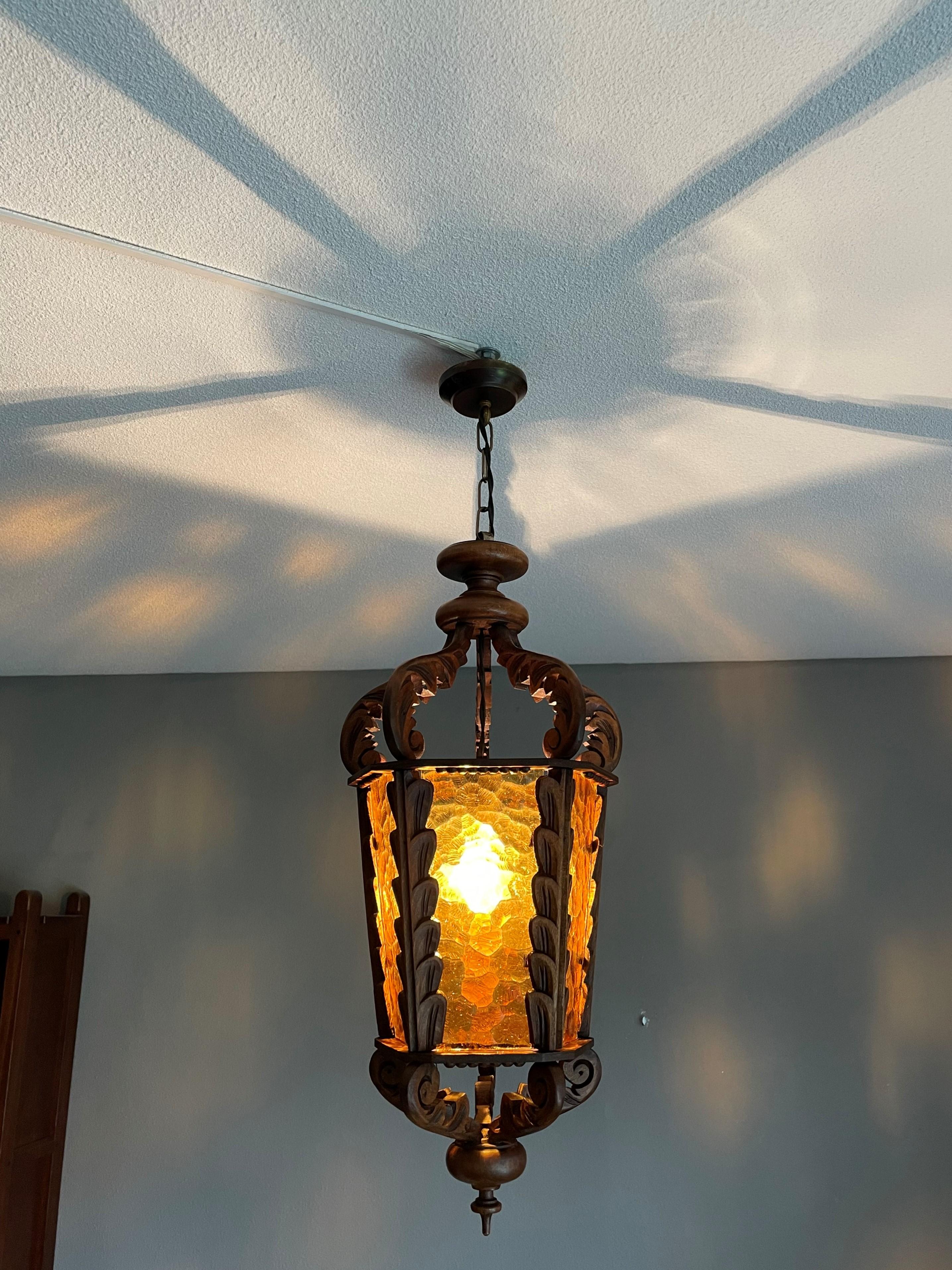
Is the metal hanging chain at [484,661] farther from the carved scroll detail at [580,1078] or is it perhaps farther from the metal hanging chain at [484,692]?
the carved scroll detail at [580,1078]

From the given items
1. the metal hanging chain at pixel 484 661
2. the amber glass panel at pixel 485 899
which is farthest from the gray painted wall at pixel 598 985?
the amber glass panel at pixel 485 899

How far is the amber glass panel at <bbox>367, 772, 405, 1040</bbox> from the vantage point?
1.18 metres

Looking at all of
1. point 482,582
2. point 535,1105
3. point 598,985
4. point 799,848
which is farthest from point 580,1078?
point 799,848

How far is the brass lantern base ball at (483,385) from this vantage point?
1401 mm

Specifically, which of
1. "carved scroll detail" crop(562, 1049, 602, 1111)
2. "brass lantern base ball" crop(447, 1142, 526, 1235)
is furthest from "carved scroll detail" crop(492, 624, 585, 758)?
"brass lantern base ball" crop(447, 1142, 526, 1235)

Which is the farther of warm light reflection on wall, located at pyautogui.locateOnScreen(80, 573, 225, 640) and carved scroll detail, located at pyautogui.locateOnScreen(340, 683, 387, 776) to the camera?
warm light reflection on wall, located at pyautogui.locateOnScreen(80, 573, 225, 640)

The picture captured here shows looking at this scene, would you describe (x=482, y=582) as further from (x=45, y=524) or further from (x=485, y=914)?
(x=45, y=524)

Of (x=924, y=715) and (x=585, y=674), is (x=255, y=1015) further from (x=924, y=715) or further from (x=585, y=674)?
(x=924, y=715)

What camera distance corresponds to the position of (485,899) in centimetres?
116

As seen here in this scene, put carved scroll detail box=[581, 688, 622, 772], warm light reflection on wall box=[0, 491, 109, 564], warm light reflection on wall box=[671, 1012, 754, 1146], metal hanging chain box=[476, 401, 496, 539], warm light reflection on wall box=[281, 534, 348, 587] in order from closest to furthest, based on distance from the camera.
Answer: carved scroll detail box=[581, 688, 622, 772]
metal hanging chain box=[476, 401, 496, 539]
warm light reflection on wall box=[0, 491, 109, 564]
warm light reflection on wall box=[281, 534, 348, 587]
warm light reflection on wall box=[671, 1012, 754, 1146]

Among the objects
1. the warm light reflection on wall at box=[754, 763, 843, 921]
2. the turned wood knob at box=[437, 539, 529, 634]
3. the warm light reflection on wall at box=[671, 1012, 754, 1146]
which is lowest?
the warm light reflection on wall at box=[671, 1012, 754, 1146]

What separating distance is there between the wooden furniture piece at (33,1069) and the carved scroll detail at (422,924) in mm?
1640

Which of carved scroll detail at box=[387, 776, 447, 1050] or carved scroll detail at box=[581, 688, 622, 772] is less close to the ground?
carved scroll detail at box=[581, 688, 622, 772]

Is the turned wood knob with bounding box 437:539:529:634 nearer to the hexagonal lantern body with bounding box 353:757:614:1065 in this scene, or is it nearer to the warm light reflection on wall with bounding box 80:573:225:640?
the hexagonal lantern body with bounding box 353:757:614:1065
